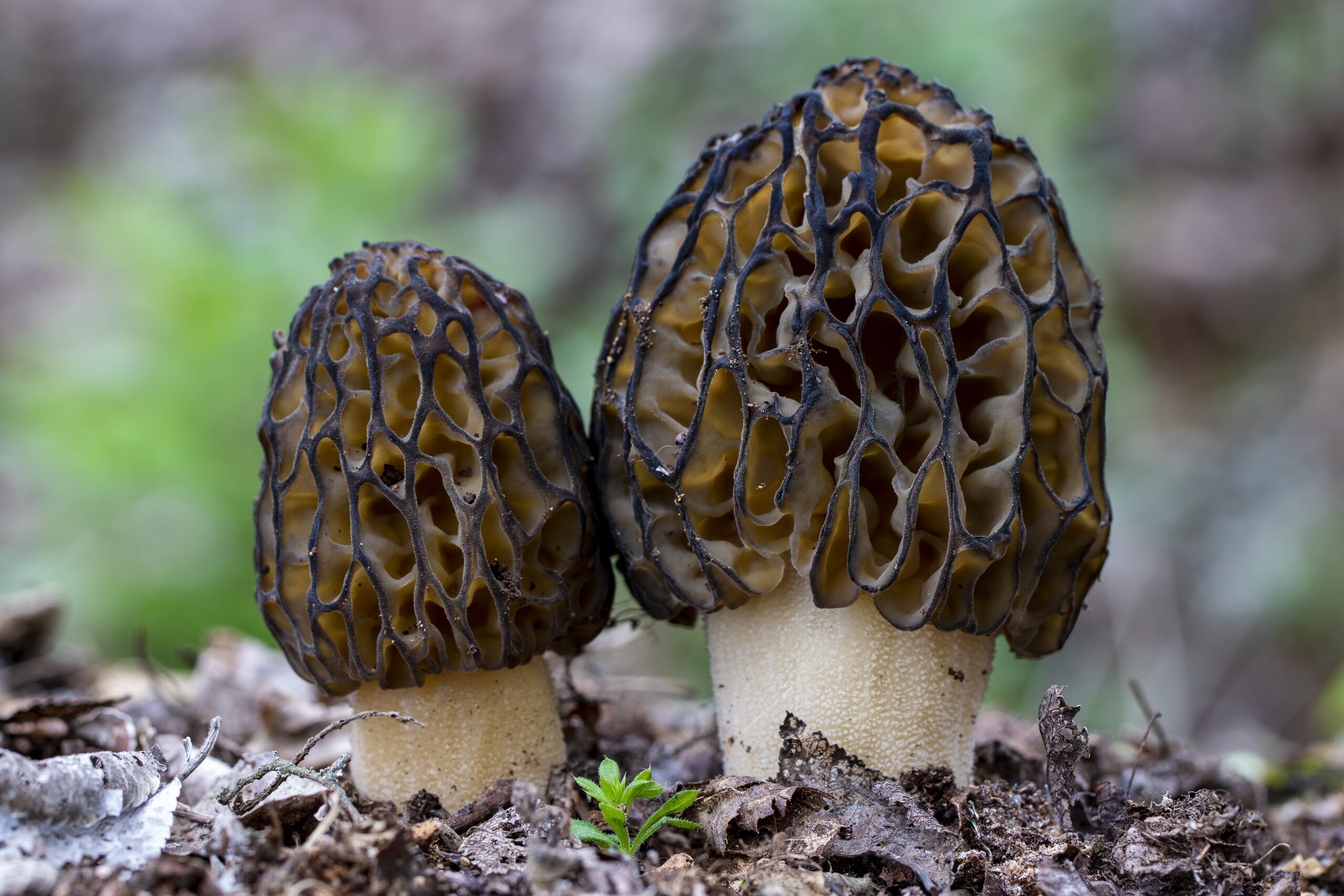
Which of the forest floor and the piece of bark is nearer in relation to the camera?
the forest floor

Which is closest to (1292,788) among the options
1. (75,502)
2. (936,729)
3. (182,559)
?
(936,729)

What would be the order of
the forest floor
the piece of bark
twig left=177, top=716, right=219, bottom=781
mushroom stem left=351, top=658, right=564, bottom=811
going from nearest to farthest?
the forest floor → twig left=177, top=716, right=219, bottom=781 → the piece of bark → mushroom stem left=351, top=658, right=564, bottom=811

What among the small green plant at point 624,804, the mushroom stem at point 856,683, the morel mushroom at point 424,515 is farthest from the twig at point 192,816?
the mushroom stem at point 856,683

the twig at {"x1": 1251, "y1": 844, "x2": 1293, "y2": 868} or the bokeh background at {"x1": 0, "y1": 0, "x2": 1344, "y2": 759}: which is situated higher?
the bokeh background at {"x1": 0, "y1": 0, "x2": 1344, "y2": 759}

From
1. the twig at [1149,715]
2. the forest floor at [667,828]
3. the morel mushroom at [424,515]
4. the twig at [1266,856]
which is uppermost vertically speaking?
the morel mushroom at [424,515]

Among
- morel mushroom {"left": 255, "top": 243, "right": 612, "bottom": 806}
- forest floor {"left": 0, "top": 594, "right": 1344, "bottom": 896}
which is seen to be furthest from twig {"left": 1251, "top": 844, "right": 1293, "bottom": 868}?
morel mushroom {"left": 255, "top": 243, "right": 612, "bottom": 806}

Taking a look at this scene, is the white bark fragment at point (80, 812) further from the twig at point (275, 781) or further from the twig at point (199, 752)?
the twig at point (275, 781)

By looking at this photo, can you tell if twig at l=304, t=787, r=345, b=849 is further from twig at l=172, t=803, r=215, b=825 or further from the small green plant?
the small green plant
